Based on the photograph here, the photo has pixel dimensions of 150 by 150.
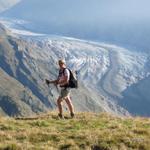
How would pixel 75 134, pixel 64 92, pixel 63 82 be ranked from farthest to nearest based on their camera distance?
pixel 64 92
pixel 63 82
pixel 75 134

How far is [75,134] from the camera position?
24672mm

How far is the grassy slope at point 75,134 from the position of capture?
74.2ft

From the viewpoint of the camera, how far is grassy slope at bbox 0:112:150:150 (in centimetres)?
2261

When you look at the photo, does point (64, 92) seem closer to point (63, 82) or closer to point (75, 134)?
point (63, 82)

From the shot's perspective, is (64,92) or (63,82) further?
(64,92)

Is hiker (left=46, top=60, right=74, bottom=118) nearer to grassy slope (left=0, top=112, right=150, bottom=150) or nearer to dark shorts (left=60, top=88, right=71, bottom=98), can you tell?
dark shorts (left=60, top=88, right=71, bottom=98)

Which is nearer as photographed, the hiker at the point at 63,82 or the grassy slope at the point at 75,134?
the grassy slope at the point at 75,134

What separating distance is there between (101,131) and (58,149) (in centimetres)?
363

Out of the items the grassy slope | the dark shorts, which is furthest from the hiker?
the grassy slope

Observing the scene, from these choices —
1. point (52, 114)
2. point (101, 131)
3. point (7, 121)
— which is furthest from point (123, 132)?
point (52, 114)

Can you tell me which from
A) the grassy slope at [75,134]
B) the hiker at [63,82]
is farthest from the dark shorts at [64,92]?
the grassy slope at [75,134]

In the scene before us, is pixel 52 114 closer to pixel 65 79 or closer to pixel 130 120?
pixel 65 79

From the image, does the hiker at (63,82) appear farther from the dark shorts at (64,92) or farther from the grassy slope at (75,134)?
the grassy slope at (75,134)

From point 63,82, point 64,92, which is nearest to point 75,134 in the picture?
point 63,82
